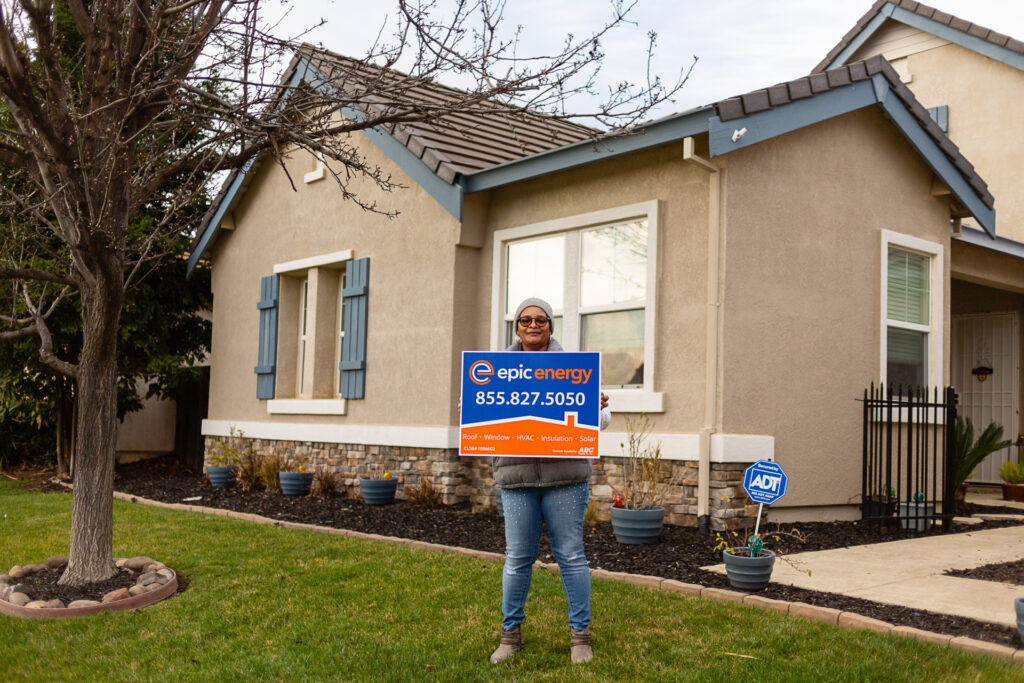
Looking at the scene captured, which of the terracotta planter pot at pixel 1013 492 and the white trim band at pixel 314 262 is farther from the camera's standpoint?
the terracotta planter pot at pixel 1013 492

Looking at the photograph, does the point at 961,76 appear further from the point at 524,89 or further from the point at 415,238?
the point at 524,89

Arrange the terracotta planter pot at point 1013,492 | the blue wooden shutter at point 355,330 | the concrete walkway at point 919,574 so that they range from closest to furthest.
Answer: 1. the concrete walkway at point 919,574
2. the blue wooden shutter at point 355,330
3. the terracotta planter pot at point 1013,492

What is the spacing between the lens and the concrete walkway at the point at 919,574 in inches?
218

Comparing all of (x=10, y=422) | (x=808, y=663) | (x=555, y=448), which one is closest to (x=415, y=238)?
(x=555, y=448)

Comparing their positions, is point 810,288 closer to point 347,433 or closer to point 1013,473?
point 1013,473

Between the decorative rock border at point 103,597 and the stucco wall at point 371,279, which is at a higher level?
the stucco wall at point 371,279

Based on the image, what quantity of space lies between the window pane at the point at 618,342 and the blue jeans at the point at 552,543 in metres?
4.07

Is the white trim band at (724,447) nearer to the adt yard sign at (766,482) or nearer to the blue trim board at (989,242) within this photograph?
the adt yard sign at (766,482)

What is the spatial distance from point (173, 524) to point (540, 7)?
5.68 meters

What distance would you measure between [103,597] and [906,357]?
7.86 metres

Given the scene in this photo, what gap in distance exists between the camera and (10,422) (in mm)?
14797

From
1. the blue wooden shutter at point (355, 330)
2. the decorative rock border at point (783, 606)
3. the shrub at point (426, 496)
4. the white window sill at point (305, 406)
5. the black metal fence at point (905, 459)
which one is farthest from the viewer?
the white window sill at point (305, 406)

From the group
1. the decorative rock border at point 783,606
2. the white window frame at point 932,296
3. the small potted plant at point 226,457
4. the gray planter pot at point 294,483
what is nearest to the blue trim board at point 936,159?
the white window frame at point 932,296

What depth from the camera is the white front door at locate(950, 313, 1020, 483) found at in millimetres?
13086
